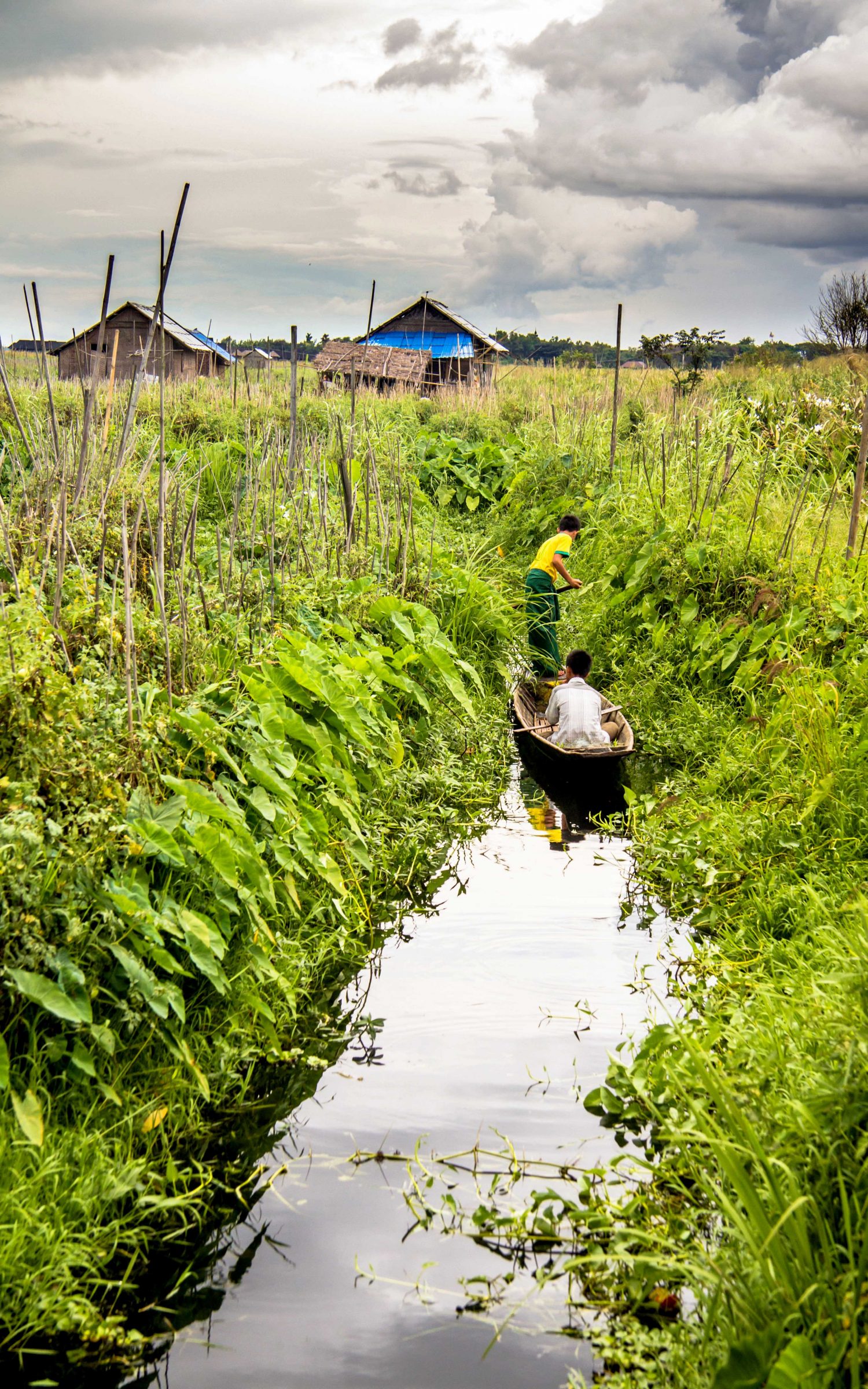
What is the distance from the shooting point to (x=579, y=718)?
289 inches

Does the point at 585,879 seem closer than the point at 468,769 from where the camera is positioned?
Yes

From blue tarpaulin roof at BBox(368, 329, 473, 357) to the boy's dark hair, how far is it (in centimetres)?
2835

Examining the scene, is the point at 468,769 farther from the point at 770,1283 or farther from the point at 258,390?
the point at 258,390

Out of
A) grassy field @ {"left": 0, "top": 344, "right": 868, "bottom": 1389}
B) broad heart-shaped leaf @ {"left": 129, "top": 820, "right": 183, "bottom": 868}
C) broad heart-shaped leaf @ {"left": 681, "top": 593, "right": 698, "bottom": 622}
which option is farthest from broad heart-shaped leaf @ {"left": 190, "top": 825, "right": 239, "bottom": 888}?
broad heart-shaped leaf @ {"left": 681, "top": 593, "right": 698, "bottom": 622}

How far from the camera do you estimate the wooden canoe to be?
7.02 m

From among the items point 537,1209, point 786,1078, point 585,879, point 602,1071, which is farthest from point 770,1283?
point 585,879

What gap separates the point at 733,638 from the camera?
771 centimetres

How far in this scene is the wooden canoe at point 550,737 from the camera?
7016mm

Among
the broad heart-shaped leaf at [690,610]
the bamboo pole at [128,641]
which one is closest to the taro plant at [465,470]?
the broad heart-shaped leaf at [690,610]

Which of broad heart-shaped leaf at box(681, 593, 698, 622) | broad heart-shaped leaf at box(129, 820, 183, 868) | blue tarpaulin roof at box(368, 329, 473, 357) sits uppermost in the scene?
blue tarpaulin roof at box(368, 329, 473, 357)

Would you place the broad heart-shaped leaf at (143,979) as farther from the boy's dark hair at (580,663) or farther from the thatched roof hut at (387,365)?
the thatched roof hut at (387,365)

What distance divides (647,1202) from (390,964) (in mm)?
1941

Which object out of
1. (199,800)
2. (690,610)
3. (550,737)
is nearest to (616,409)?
(690,610)

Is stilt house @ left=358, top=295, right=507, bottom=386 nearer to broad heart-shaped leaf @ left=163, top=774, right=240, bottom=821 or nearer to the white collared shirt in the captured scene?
the white collared shirt
